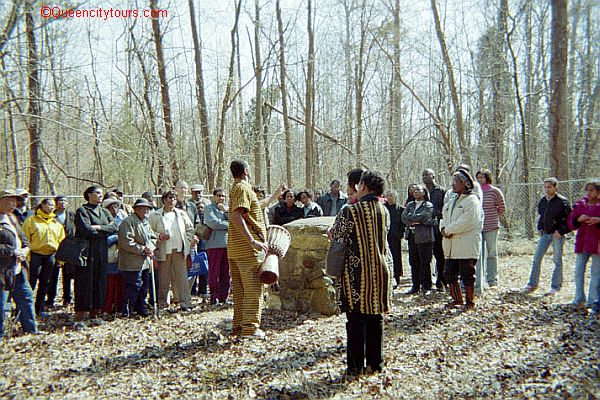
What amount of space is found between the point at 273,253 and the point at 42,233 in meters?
4.05

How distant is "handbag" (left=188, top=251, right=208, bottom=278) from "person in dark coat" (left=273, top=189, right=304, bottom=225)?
1.77m

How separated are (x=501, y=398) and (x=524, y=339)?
1911mm

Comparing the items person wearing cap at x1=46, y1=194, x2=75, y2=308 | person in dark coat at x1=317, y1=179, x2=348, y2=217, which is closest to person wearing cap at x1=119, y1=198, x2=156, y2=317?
person wearing cap at x1=46, y1=194, x2=75, y2=308

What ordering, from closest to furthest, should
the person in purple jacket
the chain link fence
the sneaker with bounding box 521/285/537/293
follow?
the person in purple jacket → the sneaker with bounding box 521/285/537/293 → the chain link fence

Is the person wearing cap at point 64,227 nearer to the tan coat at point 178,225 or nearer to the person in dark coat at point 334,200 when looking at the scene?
the tan coat at point 178,225

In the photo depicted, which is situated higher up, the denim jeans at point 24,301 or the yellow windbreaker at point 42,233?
the yellow windbreaker at point 42,233

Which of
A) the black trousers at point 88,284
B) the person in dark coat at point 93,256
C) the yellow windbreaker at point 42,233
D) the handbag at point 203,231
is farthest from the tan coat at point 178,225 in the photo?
the yellow windbreaker at point 42,233

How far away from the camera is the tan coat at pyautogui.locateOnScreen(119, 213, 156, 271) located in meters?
7.21

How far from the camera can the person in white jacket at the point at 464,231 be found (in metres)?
6.94

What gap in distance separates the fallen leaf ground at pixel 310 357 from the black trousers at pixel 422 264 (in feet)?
3.71

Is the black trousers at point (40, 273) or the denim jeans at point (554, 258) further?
the denim jeans at point (554, 258)

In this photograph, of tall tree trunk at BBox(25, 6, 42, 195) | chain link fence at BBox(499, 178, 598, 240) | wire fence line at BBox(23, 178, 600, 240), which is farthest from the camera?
chain link fence at BBox(499, 178, 598, 240)

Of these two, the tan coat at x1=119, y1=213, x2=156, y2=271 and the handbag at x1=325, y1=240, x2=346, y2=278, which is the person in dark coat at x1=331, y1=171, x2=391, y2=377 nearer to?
the handbag at x1=325, y1=240, x2=346, y2=278

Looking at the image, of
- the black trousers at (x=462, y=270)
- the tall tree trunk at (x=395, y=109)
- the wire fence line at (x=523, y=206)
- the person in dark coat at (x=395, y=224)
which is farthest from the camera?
the tall tree trunk at (x=395, y=109)
